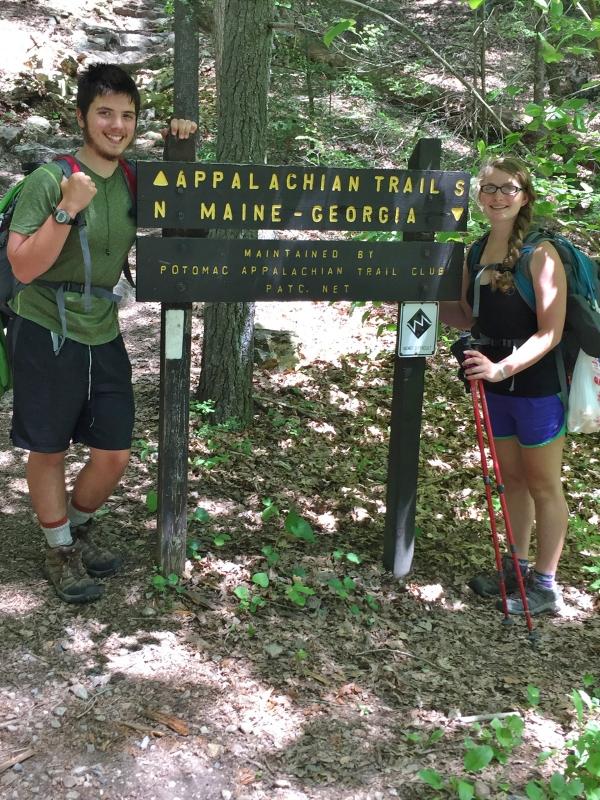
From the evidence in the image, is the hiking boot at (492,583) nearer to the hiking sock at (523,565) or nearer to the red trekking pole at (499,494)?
the hiking sock at (523,565)

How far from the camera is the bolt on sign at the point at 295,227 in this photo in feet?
11.1

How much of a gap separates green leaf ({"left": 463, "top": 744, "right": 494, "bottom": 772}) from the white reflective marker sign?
1.99m

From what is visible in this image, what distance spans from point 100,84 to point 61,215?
0.64 metres

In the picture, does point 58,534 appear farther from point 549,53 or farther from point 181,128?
point 549,53

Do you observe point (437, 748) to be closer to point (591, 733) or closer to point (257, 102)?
point (591, 733)

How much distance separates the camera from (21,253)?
3.03m

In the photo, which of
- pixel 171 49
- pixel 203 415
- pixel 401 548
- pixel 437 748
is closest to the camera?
pixel 437 748

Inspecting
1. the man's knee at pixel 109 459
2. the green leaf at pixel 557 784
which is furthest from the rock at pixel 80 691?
the green leaf at pixel 557 784

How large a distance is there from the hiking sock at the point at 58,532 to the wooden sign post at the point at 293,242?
1.57ft

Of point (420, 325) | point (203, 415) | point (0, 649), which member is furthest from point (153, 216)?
point (203, 415)

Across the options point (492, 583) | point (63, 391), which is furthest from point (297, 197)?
point (492, 583)

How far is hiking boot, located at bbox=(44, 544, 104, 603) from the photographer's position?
141 inches

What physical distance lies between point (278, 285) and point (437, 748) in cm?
219

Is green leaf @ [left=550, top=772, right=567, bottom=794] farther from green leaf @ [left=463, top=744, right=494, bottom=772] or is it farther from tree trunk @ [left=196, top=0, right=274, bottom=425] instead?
tree trunk @ [left=196, top=0, right=274, bottom=425]
